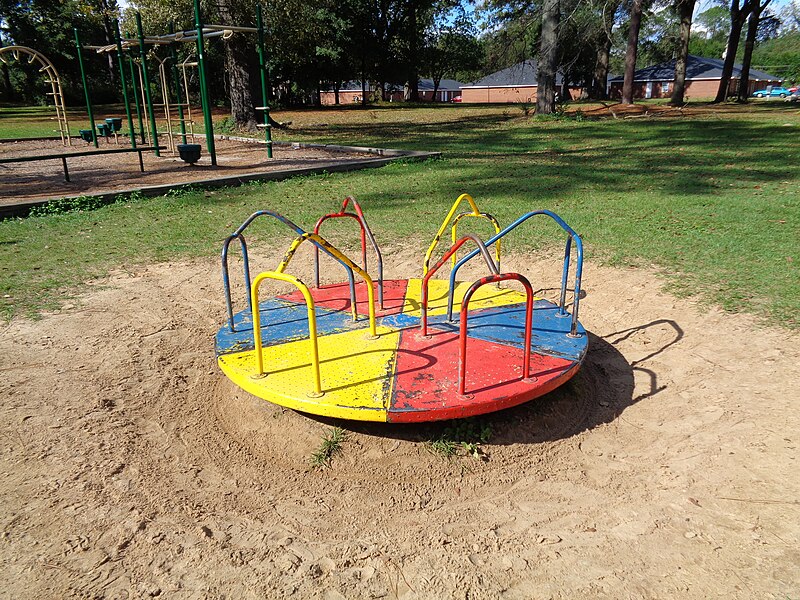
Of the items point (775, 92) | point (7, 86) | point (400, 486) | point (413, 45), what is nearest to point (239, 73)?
point (400, 486)

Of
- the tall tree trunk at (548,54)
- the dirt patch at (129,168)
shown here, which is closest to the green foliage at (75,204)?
the dirt patch at (129,168)

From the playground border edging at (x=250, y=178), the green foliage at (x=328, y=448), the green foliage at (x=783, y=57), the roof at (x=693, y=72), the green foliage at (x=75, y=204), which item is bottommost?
the green foliage at (x=328, y=448)

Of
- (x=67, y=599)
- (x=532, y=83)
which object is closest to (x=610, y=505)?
(x=67, y=599)

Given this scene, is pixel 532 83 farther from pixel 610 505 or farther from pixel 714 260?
pixel 610 505

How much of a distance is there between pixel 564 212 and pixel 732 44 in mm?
25295

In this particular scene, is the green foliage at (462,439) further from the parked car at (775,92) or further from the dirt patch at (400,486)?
the parked car at (775,92)

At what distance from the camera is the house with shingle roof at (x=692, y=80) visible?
59625 millimetres

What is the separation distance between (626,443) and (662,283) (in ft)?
8.42

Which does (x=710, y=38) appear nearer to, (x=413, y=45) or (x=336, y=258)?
(x=413, y=45)

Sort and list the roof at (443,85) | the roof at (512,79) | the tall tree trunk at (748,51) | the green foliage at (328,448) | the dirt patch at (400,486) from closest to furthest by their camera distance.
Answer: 1. the dirt patch at (400,486)
2. the green foliage at (328,448)
3. the tall tree trunk at (748,51)
4. the roof at (512,79)
5. the roof at (443,85)

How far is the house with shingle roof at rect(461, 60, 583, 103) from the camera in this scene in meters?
61.8

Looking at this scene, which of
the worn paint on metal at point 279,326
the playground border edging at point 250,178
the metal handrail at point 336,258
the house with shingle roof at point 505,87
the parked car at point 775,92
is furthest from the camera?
the house with shingle roof at point 505,87

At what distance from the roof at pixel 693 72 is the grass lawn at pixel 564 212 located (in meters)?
52.0

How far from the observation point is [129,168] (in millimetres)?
12797
